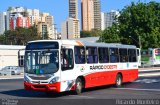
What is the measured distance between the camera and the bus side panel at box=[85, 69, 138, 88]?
20.7m

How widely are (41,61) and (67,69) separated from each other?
125 centimetres

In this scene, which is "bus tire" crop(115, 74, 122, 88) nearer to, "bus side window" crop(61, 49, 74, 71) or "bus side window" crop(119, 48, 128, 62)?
"bus side window" crop(119, 48, 128, 62)

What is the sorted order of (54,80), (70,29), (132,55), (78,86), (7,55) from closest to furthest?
(54,80), (78,86), (132,55), (7,55), (70,29)

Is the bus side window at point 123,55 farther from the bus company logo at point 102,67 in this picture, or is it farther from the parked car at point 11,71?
the parked car at point 11,71

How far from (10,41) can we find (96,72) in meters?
101

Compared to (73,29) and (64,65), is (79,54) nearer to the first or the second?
(64,65)

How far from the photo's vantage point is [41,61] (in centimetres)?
1861

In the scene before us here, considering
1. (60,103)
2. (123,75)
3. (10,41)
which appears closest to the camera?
(60,103)

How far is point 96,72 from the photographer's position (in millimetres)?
21375

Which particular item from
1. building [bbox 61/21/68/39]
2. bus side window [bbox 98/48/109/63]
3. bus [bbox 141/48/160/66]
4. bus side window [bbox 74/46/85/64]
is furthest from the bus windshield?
building [bbox 61/21/68/39]

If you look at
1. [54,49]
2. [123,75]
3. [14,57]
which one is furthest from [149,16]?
[54,49]

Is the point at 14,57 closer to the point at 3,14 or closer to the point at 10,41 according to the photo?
the point at 10,41

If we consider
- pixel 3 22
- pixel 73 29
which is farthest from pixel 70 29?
pixel 3 22

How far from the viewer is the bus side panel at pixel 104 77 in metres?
20.7
